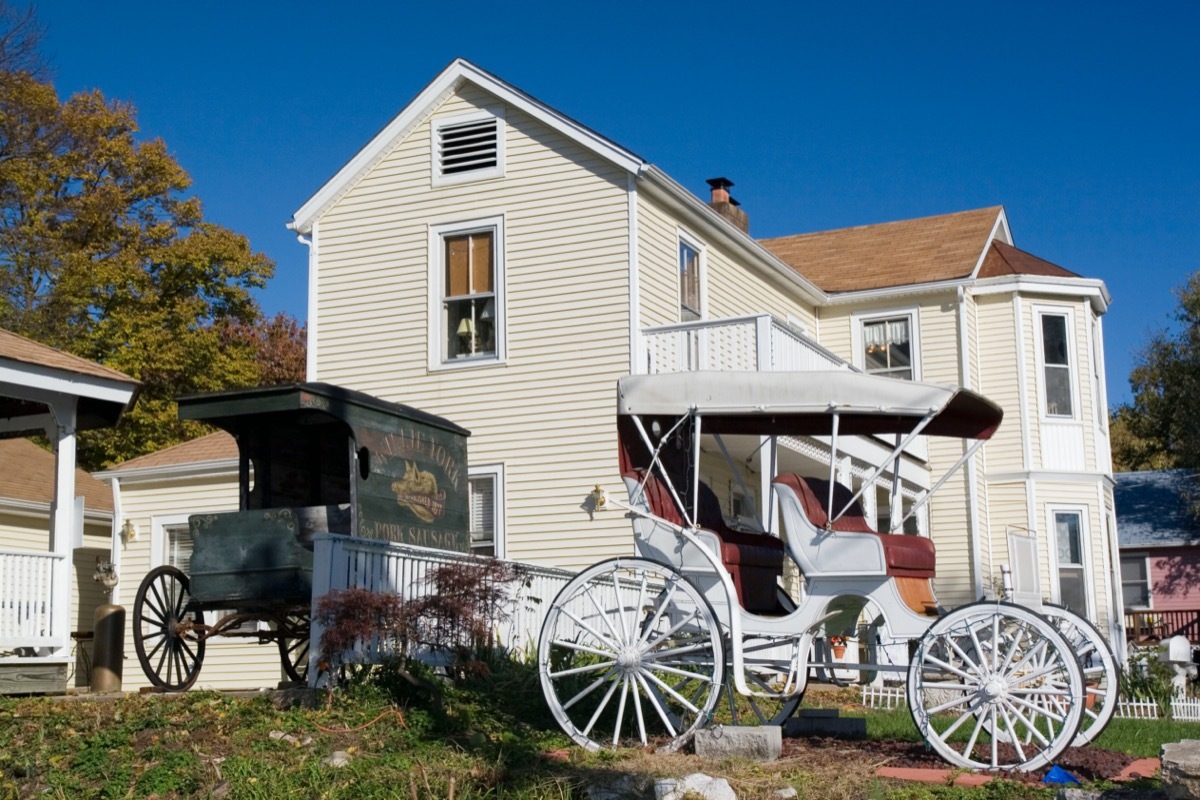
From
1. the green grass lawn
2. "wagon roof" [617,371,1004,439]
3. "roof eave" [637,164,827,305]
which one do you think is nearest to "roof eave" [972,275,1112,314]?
"roof eave" [637,164,827,305]

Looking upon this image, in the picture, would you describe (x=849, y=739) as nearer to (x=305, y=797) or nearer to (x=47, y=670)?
(x=305, y=797)

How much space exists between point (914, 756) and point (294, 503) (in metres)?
7.12

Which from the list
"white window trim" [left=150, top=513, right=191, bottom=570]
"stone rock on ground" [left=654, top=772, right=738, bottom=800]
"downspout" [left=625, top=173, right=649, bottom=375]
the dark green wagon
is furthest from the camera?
"white window trim" [left=150, top=513, right=191, bottom=570]

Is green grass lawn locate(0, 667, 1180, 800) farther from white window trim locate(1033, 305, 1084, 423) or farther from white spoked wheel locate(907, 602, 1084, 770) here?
white window trim locate(1033, 305, 1084, 423)

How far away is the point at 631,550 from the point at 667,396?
7.69 m

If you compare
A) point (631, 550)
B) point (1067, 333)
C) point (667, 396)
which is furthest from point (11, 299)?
point (667, 396)

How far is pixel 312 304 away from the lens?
20.0 m

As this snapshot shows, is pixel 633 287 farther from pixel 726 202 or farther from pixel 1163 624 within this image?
pixel 1163 624

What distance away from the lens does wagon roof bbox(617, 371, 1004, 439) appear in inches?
372

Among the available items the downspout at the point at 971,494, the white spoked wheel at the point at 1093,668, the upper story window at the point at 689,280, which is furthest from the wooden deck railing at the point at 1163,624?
the white spoked wheel at the point at 1093,668

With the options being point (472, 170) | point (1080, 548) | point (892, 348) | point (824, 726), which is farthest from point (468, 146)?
point (1080, 548)

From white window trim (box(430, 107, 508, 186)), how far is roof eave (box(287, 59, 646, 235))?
0.25 meters

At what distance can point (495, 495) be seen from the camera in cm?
1842

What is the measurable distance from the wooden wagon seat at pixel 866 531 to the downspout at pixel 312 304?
35.2 ft
